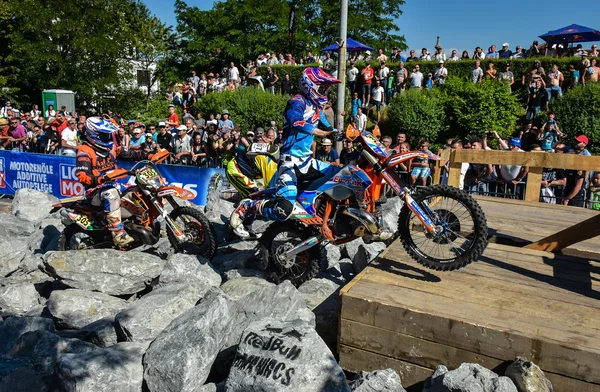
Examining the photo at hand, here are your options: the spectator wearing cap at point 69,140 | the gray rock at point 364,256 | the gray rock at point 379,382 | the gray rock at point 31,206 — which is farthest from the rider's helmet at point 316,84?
the spectator wearing cap at point 69,140

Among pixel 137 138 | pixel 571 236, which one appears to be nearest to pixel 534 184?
pixel 571 236

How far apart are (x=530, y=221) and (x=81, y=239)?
19.3 ft

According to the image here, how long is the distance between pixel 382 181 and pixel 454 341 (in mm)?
1959

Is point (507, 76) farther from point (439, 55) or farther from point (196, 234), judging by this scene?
point (196, 234)

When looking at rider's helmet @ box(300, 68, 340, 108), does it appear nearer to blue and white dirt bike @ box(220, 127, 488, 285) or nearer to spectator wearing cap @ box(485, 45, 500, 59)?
→ blue and white dirt bike @ box(220, 127, 488, 285)

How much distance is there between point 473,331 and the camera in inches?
151

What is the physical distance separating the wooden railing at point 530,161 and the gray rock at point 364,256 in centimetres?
207

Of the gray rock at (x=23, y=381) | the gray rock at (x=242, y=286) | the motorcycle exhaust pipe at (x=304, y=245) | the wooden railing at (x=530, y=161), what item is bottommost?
the gray rock at (x=23, y=381)

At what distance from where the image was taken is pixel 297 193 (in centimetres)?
577

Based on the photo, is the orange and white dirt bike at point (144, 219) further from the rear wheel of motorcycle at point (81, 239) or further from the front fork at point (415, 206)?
the front fork at point (415, 206)

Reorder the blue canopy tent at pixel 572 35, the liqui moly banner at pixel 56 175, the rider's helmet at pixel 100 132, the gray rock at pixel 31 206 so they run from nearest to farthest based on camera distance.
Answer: the rider's helmet at pixel 100 132
the gray rock at pixel 31 206
the liqui moly banner at pixel 56 175
the blue canopy tent at pixel 572 35

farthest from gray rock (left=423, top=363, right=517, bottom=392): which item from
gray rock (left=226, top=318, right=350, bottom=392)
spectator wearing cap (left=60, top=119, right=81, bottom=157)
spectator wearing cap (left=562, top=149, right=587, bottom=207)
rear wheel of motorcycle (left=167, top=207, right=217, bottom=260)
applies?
spectator wearing cap (left=60, top=119, right=81, bottom=157)

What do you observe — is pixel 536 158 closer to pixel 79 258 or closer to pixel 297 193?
pixel 297 193

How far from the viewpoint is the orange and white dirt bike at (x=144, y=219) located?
677cm
